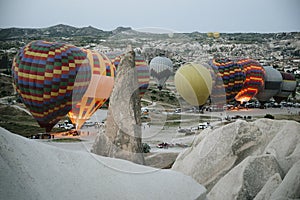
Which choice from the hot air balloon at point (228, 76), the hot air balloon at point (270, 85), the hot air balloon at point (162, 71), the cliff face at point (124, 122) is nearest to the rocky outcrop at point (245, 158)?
the cliff face at point (124, 122)

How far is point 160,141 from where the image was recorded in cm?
1343

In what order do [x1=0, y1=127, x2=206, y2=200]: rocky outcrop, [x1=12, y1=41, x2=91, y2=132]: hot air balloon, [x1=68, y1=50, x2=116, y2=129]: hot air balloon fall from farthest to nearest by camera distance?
[x1=68, y1=50, x2=116, y2=129]: hot air balloon
[x1=12, y1=41, x2=91, y2=132]: hot air balloon
[x1=0, y1=127, x2=206, y2=200]: rocky outcrop

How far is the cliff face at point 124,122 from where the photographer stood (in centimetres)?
545

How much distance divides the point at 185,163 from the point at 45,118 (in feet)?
34.8

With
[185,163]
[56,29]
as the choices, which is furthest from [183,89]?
[56,29]

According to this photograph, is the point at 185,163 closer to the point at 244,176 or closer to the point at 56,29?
the point at 244,176

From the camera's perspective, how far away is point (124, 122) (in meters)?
5.47

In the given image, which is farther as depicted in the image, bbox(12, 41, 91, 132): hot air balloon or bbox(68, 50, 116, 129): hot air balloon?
bbox(68, 50, 116, 129): hot air balloon

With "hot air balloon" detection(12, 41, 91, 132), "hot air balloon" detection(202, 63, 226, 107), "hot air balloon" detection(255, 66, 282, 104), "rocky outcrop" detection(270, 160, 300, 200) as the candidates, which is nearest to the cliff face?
"rocky outcrop" detection(270, 160, 300, 200)

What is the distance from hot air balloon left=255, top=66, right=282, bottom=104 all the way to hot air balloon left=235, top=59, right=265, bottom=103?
84 centimetres

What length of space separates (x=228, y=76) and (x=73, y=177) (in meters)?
19.7

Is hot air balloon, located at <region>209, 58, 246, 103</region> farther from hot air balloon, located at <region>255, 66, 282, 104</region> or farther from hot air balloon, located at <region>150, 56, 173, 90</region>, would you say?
hot air balloon, located at <region>150, 56, 173, 90</region>

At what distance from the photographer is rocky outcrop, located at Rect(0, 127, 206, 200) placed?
3453 millimetres

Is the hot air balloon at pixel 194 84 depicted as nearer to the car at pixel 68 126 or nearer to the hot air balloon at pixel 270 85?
the car at pixel 68 126
